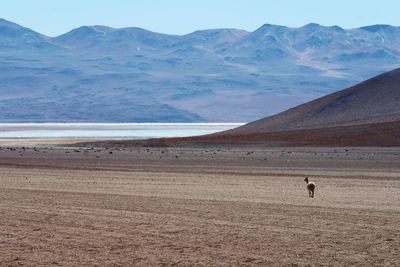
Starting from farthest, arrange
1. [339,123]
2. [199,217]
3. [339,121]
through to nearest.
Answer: [339,121]
[339,123]
[199,217]

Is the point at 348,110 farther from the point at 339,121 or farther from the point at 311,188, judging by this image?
the point at 311,188

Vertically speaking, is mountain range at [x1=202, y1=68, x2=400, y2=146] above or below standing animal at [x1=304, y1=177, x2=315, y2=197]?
above

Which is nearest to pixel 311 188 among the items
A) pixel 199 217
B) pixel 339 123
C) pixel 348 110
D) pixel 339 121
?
pixel 199 217

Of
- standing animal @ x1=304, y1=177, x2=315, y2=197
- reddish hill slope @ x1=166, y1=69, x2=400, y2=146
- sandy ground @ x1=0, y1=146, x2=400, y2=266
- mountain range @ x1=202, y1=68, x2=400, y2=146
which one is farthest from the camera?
mountain range @ x1=202, y1=68, x2=400, y2=146

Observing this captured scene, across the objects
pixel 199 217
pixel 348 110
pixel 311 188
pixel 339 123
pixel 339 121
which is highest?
pixel 348 110

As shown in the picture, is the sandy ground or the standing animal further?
the standing animal

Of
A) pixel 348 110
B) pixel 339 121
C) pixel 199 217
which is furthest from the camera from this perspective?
pixel 348 110

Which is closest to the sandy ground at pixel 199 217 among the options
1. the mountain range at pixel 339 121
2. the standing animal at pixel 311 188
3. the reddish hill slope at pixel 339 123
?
the standing animal at pixel 311 188

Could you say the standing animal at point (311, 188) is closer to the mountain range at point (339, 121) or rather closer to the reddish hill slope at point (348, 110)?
the mountain range at point (339, 121)

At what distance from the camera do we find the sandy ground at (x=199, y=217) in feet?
46.2

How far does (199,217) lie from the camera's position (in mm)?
18484

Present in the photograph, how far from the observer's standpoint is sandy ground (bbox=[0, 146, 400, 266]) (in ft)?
46.2

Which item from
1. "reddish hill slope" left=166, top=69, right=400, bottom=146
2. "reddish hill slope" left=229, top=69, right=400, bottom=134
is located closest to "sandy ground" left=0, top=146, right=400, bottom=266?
"reddish hill slope" left=166, top=69, right=400, bottom=146

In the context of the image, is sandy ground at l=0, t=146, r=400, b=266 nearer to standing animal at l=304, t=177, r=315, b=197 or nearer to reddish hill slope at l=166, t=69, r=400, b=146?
standing animal at l=304, t=177, r=315, b=197
